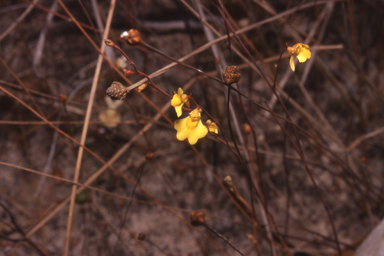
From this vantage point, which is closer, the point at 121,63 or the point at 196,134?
the point at 196,134

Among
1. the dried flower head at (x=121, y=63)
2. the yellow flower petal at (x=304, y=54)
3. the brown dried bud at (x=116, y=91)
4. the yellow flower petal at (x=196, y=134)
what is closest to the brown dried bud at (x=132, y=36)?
the brown dried bud at (x=116, y=91)

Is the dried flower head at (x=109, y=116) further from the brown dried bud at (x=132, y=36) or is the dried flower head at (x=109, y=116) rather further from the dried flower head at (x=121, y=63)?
the brown dried bud at (x=132, y=36)

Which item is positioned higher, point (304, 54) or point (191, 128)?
point (304, 54)

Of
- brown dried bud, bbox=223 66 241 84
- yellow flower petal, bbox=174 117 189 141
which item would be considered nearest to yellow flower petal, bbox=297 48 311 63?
brown dried bud, bbox=223 66 241 84

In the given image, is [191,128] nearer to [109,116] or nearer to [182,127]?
[182,127]

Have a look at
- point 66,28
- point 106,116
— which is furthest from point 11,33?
point 106,116

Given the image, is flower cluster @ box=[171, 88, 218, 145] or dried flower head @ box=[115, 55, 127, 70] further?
dried flower head @ box=[115, 55, 127, 70]

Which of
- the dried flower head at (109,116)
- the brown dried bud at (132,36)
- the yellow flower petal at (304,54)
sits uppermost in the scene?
the dried flower head at (109,116)

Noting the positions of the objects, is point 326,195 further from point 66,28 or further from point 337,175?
point 66,28

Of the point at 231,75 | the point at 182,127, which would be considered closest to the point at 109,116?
the point at 182,127

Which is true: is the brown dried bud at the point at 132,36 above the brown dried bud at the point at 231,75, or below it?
above

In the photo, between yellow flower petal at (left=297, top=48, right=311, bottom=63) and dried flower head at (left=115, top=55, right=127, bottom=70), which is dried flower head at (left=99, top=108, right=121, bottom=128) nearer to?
dried flower head at (left=115, top=55, right=127, bottom=70)

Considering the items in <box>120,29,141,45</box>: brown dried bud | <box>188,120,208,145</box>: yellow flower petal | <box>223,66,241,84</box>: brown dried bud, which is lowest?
<box>188,120,208,145</box>: yellow flower petal
